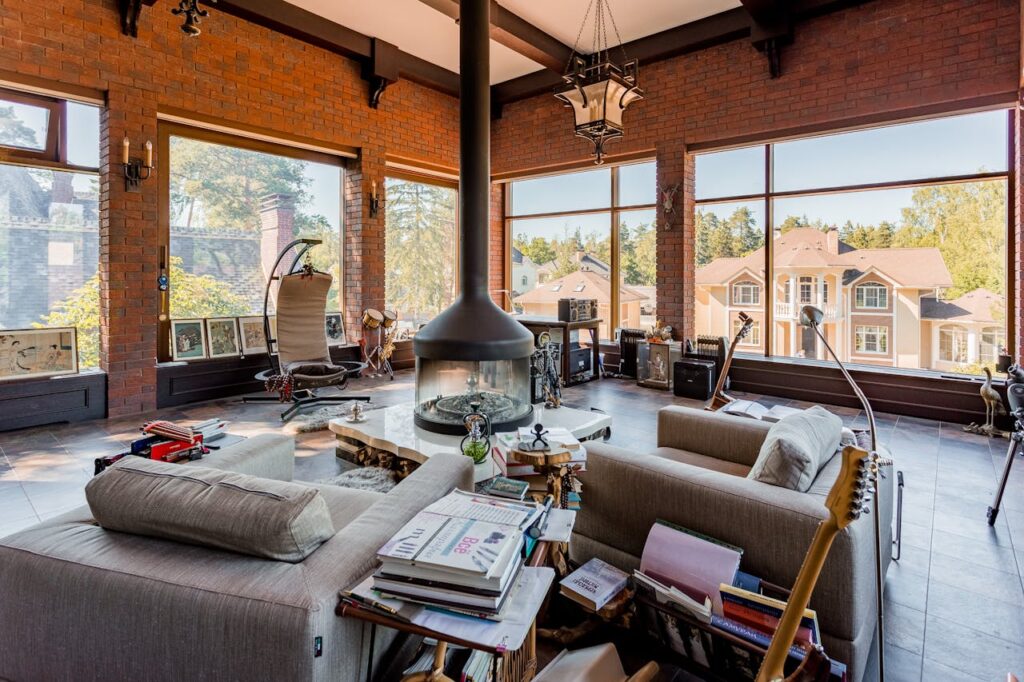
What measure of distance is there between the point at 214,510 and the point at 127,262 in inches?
185

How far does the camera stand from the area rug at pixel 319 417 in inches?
179

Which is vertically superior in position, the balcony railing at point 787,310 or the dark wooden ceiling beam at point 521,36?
the dark wooden ceiling beam at point 521,36

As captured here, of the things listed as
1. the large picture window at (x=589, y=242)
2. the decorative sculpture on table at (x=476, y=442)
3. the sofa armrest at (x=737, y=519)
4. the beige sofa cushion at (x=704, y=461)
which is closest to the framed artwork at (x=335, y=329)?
the large picture window at (x=589, y=242)

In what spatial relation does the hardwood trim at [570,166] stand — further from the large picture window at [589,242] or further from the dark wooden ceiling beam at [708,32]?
the dark wooden ceiling beam at [708,32]

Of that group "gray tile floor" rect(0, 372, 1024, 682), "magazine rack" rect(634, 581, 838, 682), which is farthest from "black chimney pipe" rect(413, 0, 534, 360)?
"magazine rack" rect(634, 581, 838, 682)

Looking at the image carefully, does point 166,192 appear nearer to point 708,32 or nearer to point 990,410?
point 708,32

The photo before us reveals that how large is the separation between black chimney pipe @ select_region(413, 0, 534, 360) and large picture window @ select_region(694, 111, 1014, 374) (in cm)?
362

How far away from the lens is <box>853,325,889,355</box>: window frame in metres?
5.55

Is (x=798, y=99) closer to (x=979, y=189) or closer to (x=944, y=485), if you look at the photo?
(x=979, y=189)

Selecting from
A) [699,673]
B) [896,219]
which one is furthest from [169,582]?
[896,219]

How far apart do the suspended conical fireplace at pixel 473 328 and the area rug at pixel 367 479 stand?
45 cm

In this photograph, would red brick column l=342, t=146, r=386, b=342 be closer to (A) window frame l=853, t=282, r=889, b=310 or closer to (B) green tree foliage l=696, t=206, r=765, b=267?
(B) green tree foliage l=696, t=206, r=765, b=267

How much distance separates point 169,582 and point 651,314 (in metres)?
6.49

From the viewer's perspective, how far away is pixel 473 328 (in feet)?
12.3
